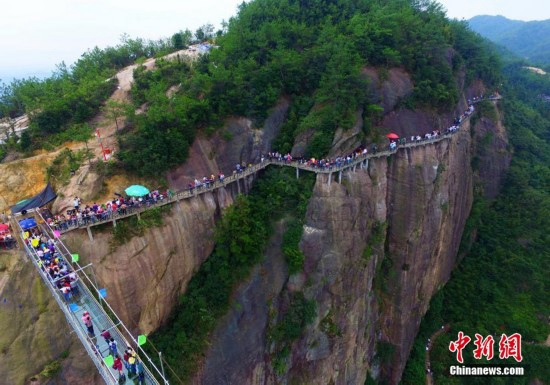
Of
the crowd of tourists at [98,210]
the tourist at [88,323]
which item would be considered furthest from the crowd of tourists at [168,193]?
the tourist at [88,323]

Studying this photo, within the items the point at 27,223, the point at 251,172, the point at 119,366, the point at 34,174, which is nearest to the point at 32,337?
the point at 119,366

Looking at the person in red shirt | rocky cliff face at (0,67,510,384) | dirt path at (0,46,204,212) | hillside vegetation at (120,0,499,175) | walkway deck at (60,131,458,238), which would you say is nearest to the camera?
the person in red shirt

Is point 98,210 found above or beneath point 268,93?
beneath

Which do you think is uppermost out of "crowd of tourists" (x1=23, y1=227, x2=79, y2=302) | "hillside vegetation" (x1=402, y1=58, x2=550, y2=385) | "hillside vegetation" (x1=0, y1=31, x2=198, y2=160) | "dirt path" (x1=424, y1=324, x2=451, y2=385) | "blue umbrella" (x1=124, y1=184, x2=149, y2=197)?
"hillside vegetation" (x1=0, y1=31, x2=198, y2=160)

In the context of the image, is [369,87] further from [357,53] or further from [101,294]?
[101,294]

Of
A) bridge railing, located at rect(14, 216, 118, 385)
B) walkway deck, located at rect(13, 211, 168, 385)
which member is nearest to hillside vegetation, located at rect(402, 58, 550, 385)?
walkway deck, located at rect(13, 211, 168, 385)

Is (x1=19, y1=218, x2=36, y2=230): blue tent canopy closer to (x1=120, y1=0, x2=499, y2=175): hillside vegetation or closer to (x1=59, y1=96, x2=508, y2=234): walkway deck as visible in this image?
(x1=59, y1=96, x2=508, y2=234): walkway deck

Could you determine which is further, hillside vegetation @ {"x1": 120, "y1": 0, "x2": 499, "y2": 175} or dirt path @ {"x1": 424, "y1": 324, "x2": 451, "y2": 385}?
dirt path @ {"x1": 424, "y1": 324, "x2": 451, "y2": 385}

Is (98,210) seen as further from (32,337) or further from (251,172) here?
(251,172)

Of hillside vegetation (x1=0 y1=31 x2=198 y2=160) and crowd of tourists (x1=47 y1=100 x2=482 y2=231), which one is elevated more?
hillside vegetation (x1=0 y1=31 x2=198 y2=160)

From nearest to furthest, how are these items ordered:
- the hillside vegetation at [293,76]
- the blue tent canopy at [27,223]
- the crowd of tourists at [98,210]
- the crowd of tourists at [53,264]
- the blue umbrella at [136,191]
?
the crowd of tourists at [53,264] < the blue tent canopy at [27,223] < the crowd of tourists at [98,210] < the blue umbrella at [136,191] < the hillside vegetation at [293,76]

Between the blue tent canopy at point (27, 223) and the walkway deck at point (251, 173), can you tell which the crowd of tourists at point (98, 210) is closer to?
the walkway deck at point (251, 173)
